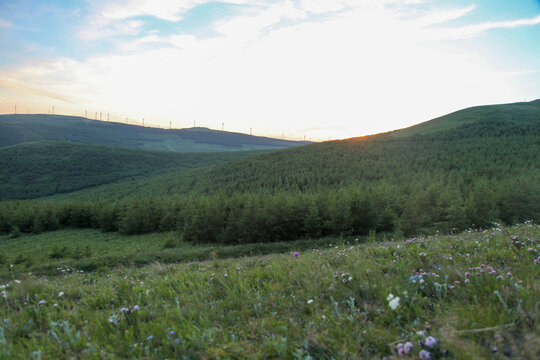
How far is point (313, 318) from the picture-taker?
329 centimetres

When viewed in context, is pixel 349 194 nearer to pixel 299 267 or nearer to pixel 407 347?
pixel 299 267

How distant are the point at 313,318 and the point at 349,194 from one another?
3935 centimetres

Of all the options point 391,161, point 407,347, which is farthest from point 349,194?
point 391,161

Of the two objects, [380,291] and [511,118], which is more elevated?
[511,118]

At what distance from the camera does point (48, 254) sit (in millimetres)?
35125

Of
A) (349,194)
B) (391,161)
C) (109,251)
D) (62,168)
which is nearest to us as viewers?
(109,251)

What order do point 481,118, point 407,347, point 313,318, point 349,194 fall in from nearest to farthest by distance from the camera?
1. point 407,347
2. point 313,318
3. point 349,194
4. point 481,118

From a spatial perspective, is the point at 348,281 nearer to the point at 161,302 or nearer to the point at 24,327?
the point at 161,302

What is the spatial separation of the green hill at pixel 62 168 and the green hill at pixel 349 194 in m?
25.3

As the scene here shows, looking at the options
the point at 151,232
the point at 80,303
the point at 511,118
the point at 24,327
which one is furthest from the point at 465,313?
the point at 511,118

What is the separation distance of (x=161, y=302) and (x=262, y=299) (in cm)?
168

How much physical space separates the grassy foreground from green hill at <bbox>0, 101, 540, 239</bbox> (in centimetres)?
1145

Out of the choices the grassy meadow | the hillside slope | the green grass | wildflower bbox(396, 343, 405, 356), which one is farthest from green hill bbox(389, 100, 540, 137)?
wildflower bbox(396, 343, 405, 356)

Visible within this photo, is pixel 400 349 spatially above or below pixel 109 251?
above
